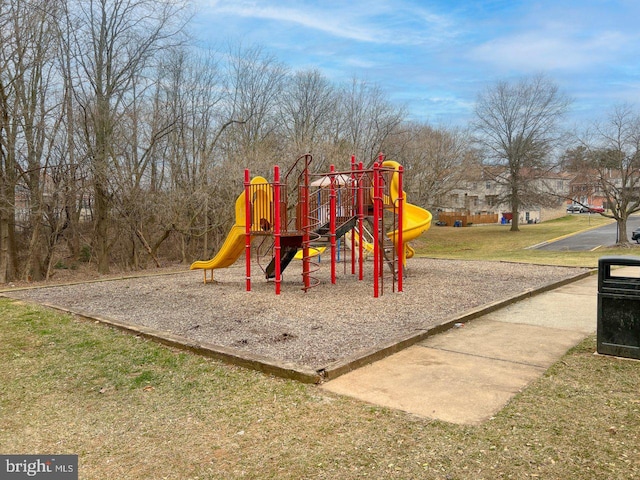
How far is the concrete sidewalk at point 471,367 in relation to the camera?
146 inches

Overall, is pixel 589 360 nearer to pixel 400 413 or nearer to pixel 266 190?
pixel 400 413

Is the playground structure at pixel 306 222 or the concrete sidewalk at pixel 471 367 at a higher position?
the playground structure at pixel 306 222

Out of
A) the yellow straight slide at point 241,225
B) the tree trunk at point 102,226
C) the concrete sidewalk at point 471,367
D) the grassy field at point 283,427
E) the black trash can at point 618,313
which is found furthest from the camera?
the tree trunk at point 102,226

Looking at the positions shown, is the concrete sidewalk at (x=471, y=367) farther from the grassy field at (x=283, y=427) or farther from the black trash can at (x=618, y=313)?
the black trash can at (x=618, y=313)

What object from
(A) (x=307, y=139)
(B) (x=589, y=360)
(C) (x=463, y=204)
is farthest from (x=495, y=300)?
(C) (x=463, y=204)

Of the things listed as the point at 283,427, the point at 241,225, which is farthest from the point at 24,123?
the point at 283,427

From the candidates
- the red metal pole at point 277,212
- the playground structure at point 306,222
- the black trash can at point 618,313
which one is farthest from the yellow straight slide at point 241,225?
the black trash can at point 618,313

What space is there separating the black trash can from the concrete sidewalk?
0.48 metres

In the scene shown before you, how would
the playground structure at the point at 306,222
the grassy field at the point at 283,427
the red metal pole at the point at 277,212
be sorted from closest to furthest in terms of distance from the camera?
the grassy field at the point at 283,427 → the red metal pole at the point at 277,212 → the playground structure at the point at 306,222

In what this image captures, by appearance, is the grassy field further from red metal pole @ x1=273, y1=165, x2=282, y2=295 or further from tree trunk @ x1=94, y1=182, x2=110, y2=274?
tree trunk @ x1=94, y1=182, x2=110, y2=274

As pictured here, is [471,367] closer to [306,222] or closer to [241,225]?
[306,222]

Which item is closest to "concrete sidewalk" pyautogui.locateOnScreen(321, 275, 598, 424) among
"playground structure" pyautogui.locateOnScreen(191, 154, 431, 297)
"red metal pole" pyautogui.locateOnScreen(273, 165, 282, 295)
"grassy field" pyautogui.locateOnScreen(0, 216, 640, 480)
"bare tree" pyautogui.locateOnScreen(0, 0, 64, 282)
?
"grassy field" pyautogui.locateOnScreen(0, 216, 640, 480)

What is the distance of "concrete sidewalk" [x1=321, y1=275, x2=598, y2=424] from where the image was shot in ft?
12.2

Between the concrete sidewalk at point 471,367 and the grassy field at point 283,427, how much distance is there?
0.16 m
